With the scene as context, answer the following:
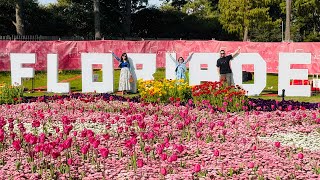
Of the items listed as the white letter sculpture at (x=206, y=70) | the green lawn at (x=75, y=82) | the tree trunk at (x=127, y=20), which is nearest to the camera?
the white letter sculpture at (x=206, y=70)

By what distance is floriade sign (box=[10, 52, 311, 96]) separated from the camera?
18031 mm

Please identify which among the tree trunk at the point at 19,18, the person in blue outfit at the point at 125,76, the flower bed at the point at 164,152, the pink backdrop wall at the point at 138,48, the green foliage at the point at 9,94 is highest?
the tree trunk at the point at 19,18

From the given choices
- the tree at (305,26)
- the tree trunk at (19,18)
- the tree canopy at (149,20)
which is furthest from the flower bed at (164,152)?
the tree at (305,26)

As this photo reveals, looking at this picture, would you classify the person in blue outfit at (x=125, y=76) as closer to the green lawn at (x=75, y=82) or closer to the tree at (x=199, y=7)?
the green lawn at (x=75, y=82)

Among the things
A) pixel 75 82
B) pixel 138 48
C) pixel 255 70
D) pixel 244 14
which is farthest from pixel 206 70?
pixel 244 14

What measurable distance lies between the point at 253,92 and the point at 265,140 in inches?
350

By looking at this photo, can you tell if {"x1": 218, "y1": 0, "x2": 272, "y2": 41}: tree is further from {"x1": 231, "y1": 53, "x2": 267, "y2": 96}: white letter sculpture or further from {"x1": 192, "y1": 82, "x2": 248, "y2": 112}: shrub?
{"x1": 192, "y1": 82, "x2": 248, "y2": 112}: shrub

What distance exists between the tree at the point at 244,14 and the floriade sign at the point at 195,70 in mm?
26919

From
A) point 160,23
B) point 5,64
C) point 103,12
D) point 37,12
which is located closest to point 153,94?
point 5,64

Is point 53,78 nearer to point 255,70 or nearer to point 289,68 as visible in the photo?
point 255,70

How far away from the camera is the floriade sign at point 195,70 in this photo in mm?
18031

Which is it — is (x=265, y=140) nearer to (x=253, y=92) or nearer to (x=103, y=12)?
(x=253, y=92)

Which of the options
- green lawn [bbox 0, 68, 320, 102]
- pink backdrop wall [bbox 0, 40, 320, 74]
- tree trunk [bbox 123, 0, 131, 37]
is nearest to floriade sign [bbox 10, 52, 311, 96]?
green lawn [bbox 0, 68, 320, 102]

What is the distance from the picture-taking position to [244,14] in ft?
153
